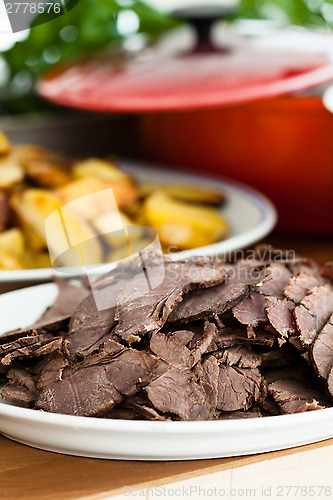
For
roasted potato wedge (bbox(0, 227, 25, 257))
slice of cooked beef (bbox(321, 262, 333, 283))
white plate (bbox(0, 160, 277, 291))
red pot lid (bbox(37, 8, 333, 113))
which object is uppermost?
red pot lid (bbox(37, 8, 333, 113))

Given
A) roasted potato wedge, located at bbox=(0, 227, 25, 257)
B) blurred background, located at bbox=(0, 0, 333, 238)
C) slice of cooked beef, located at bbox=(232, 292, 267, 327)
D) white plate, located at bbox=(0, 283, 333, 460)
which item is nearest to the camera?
white plate, located at bbox=(0, 283, 333, 460)

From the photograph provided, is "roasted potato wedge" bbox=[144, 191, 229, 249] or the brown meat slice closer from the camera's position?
the brown meat slice

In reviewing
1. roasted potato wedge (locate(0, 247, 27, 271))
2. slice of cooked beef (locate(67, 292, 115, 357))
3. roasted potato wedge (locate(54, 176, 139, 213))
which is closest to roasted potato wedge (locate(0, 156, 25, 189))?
roasted potato wedge (locate(54, 176, 139, 213))

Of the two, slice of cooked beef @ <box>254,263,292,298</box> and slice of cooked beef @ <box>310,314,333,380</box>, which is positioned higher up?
slice of cooked beef @ <box>254,263,292,298</box>

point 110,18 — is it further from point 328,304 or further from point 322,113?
point 328,304

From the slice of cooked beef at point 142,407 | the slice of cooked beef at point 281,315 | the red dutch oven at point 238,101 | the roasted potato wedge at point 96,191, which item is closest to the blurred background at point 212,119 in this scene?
the red dutch oven at point 238,101

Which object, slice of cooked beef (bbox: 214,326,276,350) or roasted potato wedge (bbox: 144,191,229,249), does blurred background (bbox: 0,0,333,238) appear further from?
slice of cooked beef (bbox: 214,326,276,350)

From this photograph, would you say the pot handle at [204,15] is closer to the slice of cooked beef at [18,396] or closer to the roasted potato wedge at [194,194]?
the roasted potato wedge at [194,194]
